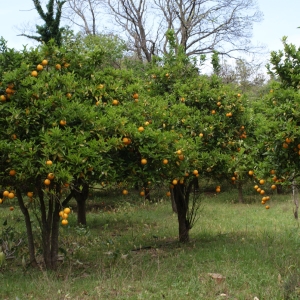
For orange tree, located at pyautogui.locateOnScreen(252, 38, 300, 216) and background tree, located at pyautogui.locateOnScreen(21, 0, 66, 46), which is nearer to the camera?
orange tree, located at pyautogui.locateOnScreen(252, 38, 300, 216)

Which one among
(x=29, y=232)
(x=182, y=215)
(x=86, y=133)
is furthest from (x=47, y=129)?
(x=182, y=215)

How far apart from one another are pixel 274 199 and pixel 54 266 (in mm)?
11676

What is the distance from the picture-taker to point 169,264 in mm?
6785

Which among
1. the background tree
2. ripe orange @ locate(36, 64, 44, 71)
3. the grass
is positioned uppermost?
the background tree

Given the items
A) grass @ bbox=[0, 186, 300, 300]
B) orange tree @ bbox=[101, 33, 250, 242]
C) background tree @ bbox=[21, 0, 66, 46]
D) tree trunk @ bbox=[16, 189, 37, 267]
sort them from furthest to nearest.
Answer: background tree @ bbox=[21, 0, 66, 46] → tree trunk @ bbox=[16, 189, 37, 267] → orange tree @ bbox=[101, 33, 250, 242] → grass @ bbox=[0, 186, 300, 300]

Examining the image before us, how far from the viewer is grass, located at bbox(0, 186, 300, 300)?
209 inches

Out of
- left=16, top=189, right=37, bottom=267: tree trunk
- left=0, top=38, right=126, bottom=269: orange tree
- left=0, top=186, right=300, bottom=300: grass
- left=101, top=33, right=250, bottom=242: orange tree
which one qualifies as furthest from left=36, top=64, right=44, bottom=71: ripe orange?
left=0, top=186, right=300, bottom=300: grass

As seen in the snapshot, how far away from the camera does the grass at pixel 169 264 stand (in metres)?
5.30

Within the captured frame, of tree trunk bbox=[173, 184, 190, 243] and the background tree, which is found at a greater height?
the background tree

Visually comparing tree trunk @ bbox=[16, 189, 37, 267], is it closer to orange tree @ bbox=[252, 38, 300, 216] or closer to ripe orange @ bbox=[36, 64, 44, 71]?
ripe orange @ bbox=[36, 64, 44, 71]

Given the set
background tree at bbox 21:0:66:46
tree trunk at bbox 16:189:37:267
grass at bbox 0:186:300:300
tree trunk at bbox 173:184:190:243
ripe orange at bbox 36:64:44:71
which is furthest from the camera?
background tree at bbox 21:0:66:46

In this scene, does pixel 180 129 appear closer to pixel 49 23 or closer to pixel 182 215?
pixel 182 215

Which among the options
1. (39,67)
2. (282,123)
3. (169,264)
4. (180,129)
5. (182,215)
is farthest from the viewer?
(182,215)

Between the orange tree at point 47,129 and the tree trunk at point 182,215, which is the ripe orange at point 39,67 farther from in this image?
the tree trunk at point 182,215
